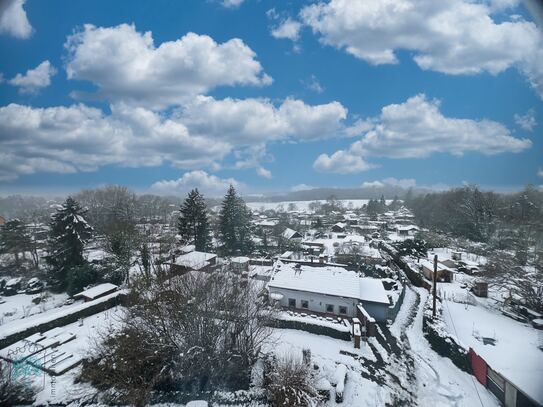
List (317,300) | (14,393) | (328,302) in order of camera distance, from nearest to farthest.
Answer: (14,393) → (328,302) → (317,300)

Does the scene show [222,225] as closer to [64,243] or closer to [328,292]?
[64,243]

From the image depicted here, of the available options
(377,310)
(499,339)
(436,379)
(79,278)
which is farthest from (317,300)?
(79,278)

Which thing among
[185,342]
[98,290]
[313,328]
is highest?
[185,342]

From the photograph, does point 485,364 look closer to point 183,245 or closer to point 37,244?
point 183,245

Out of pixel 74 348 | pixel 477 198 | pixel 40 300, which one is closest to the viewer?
pixel 74 348

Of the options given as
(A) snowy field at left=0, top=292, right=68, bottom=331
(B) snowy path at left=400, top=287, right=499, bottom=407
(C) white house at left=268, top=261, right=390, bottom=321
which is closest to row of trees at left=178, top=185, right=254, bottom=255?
(A) snowy field at left=0, top=292, right=68, bottom=331

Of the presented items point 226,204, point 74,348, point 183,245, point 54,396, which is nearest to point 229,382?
point 54,396
